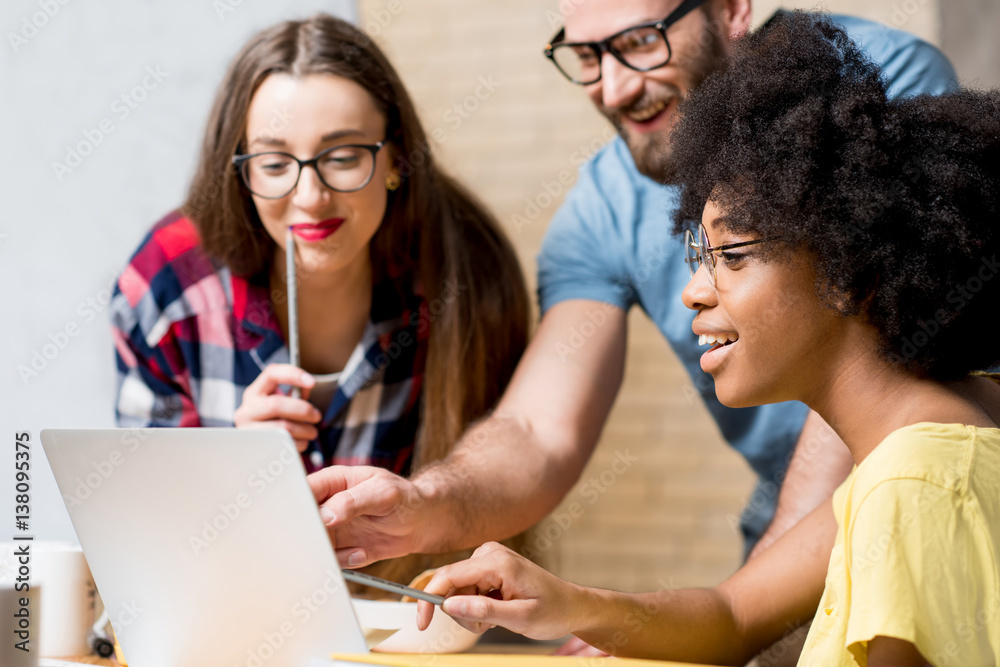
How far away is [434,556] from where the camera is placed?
161cm

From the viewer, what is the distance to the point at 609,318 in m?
1.50

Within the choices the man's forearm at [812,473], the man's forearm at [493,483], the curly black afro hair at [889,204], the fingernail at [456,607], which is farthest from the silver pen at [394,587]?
the man's forearm at [812,473]

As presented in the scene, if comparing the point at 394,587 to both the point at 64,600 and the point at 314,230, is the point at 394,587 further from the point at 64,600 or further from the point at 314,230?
the point at 314,230

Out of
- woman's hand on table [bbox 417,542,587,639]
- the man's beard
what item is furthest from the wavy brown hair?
woman's hand on table [bbox 417,542,587,639]

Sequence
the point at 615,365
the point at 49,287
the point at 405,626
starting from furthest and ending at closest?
the point at 49,287 < the point at 615,365 < the point at 405,626

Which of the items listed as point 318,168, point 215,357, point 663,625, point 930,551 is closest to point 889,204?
point 930,551

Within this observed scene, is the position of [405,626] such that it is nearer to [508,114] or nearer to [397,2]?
[508,114]

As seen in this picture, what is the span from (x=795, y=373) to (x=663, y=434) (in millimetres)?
1629

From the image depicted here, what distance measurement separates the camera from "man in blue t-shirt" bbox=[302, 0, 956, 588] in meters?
1.20

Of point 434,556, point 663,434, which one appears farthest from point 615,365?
point 663,434

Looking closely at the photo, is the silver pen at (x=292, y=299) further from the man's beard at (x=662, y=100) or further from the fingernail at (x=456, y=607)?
the fingernail at (x=456, y=607)

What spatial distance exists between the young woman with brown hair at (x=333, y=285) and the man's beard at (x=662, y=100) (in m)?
0.34

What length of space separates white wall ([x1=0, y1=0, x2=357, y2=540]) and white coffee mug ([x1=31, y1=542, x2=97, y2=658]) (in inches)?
32.5

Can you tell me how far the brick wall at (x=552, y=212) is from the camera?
7.82 ft
